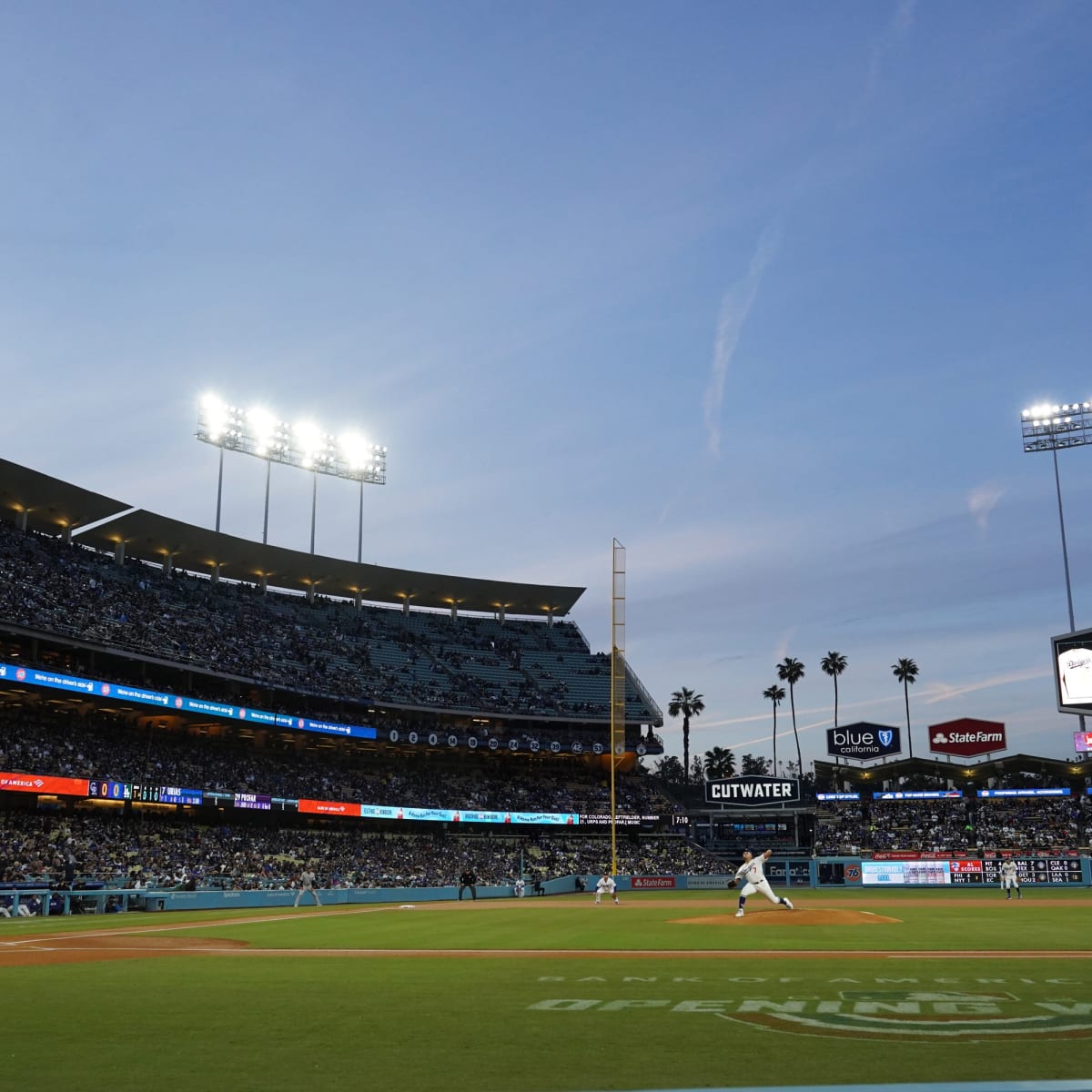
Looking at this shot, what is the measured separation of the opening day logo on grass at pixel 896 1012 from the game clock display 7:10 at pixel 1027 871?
51.2 metres

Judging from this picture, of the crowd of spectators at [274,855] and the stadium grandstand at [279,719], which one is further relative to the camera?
the stadium grandstand at [279,719]

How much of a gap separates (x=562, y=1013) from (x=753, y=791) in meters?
74.8

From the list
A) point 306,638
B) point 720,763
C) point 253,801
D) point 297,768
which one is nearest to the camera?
point 253,801

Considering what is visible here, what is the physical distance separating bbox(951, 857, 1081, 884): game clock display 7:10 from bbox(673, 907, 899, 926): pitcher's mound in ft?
103

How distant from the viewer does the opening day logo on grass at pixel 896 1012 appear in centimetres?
975

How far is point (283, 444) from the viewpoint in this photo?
263 feet

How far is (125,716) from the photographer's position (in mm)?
64812

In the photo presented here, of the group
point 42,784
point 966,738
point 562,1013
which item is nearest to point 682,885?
point 966,738

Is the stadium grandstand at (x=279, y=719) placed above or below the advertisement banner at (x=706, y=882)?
above


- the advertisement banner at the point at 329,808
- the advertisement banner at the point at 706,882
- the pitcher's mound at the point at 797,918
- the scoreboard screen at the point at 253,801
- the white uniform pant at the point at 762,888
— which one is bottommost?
the advertisement banner at the point at 706,882

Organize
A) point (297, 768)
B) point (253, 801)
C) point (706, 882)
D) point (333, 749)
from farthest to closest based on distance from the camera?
point (333, 749), point (297, 768), point (706, 882), point (253, 801)

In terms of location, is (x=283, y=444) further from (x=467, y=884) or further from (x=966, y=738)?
(x=966, y=738)

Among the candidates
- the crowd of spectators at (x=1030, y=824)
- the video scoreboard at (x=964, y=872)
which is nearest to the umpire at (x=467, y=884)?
the video scoreboard at (x=964, y=872)

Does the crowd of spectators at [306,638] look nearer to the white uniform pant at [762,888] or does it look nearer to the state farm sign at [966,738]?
the state farm sign at [966,738]
